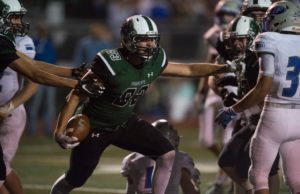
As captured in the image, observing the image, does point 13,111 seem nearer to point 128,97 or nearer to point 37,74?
point 37,74

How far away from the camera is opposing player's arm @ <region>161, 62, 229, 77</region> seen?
267 inches

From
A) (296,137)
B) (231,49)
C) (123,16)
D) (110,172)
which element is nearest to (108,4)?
(123,16)

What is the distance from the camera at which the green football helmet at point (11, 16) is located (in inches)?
259

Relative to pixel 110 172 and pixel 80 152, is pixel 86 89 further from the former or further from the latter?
pixel 110 172

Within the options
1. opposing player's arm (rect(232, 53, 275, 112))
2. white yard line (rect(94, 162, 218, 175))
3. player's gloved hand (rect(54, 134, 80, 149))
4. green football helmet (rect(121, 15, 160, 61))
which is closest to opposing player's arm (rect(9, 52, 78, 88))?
player's gloved hand (rect(54, 134, 80, 149))

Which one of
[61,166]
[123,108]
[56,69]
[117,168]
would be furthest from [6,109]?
[61,166]

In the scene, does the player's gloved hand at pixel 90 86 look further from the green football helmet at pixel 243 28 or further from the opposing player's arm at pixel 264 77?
the green football helmet at pixel 243 28

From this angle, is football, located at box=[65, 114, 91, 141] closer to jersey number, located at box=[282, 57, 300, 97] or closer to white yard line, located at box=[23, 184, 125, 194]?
jersey number, located at box=[282, 57, 300, 97]

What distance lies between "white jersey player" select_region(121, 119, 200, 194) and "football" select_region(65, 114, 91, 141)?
937 millimetres

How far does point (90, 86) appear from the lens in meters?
6.33

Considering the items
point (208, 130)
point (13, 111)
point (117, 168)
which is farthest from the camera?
point (117, 168)

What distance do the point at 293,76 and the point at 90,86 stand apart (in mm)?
1287

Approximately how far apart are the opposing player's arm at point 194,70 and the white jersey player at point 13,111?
104cm

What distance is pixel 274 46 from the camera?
238 inches
